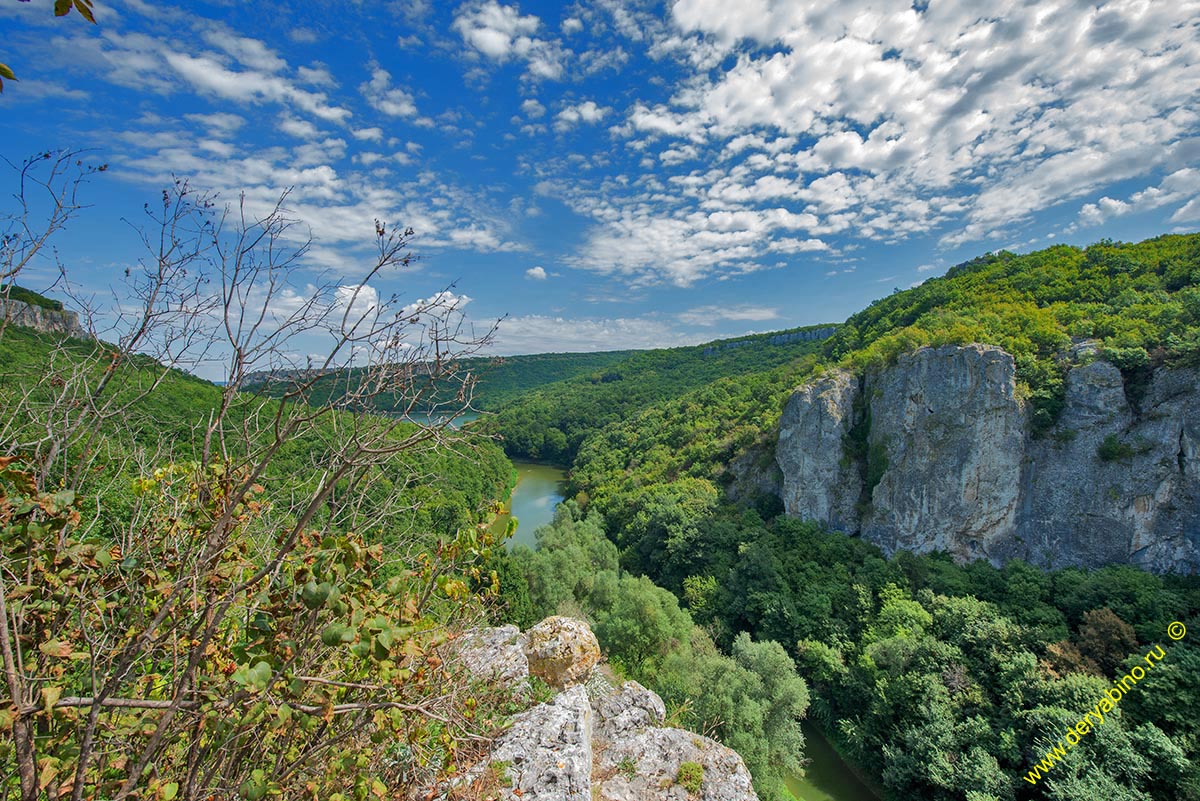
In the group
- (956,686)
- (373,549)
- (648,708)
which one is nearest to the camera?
(373,549)

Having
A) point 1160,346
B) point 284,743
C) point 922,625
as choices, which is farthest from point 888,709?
point 1160,346

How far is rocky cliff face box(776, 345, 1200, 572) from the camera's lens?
59.7 ft

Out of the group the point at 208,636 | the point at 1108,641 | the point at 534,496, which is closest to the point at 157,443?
the point at 208,636

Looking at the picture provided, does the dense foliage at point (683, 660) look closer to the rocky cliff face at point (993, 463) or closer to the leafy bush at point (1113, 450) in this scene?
the rocky cliff face at point (993, 463)

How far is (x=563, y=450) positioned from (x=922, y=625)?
45.2 metres

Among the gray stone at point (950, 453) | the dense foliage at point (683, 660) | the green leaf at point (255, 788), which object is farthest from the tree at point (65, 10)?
the gray stone at point (950, 453)

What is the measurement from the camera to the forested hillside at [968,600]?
11.4m

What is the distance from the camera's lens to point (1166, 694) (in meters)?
11.4

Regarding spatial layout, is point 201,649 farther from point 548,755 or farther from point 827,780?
point 827,780

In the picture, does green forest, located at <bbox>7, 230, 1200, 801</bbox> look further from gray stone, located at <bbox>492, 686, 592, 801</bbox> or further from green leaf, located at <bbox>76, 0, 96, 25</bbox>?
green leaf, located at <bbox>76, 0, 96, 25</bbox>

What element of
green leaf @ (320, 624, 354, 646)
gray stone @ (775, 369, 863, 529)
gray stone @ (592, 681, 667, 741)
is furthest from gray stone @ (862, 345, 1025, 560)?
green leaf @ (320, 624, 354, 646)

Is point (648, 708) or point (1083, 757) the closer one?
point (648, 708)

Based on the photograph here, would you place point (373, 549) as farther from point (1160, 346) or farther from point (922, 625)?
point (1160, 346)

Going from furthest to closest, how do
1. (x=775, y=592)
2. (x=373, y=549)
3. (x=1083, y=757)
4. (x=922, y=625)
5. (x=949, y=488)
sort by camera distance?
(x=949, y=488) → (x=775, y=592) → (x=922, y=625) → (x=1083, y=757) → (x=373, y=549)
